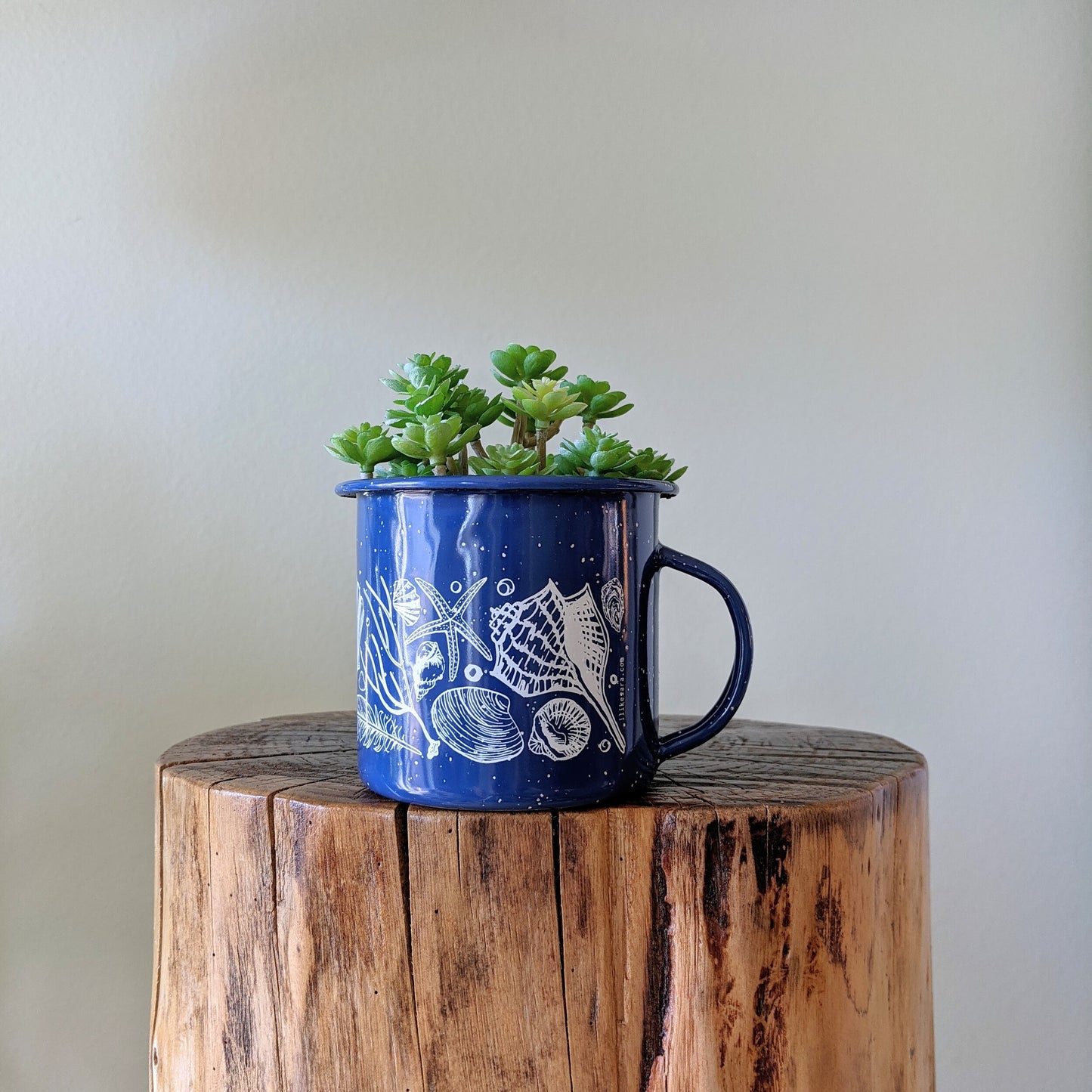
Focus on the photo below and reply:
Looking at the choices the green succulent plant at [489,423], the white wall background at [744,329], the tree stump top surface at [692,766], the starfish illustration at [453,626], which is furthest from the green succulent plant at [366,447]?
the white wall background at [744,329]

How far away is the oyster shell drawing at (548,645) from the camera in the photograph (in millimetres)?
590

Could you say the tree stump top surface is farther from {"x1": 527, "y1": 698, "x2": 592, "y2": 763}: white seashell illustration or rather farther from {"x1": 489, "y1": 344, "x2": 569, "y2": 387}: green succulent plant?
{"x1": 489, "y1": 344, "x2": 569, "y2": 387}: green succulent plant

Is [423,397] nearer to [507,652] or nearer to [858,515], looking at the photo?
[507,652]

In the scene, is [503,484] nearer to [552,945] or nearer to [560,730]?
[560,730]

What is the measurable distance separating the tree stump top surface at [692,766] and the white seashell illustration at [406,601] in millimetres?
114

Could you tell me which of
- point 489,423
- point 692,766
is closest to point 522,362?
point 489,423

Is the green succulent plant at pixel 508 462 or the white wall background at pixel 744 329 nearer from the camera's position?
the green succulent plant at pixel 508 462

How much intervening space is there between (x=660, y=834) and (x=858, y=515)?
77cm

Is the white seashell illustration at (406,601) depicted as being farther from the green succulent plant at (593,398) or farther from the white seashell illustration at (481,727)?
the green succulent plant at (593,398)

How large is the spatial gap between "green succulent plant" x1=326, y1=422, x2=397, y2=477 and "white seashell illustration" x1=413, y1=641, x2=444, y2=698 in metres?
0.13

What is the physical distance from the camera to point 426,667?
0.60 m

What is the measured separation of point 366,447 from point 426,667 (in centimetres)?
15


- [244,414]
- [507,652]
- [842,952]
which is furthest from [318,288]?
[842,952]

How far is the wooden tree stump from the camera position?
595 millimetres
